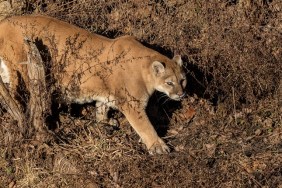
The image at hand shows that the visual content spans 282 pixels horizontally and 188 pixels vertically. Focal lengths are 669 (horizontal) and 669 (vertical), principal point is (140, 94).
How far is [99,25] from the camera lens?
437 inches

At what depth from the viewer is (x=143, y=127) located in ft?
30.7

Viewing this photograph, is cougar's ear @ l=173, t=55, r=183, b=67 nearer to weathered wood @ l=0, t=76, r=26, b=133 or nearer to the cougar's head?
the cougar's head

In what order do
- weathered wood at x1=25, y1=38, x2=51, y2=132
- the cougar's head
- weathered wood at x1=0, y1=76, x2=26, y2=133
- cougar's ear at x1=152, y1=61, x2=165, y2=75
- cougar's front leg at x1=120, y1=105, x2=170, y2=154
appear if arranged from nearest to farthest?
weathered wood at x1=25, y1=38, x2=51, y2=132
weathered wood at x1=0, y1=76, x2=26, y2=133
cougar's front leg at x1=120, y1=105, x2=170, y2=154
cougar's ear at x1=152, y1=61, x2=165, y2=75
the cougar's head

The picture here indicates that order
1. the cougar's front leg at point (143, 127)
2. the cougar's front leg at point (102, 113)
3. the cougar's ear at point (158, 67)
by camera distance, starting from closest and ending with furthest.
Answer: the cougar's front leg at point (143, 127) → the cougar's ear at point (158, 67) → the cougar's front leg at point (102, 113)

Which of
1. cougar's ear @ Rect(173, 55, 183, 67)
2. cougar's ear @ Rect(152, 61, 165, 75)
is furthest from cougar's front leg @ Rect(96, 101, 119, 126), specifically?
cougar's ear @ Rect(173, 55, 183, 67)

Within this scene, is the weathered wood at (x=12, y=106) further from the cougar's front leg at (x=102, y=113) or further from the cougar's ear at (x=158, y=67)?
the cougar's ear at (x=158, y=67)

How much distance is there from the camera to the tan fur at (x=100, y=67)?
9.31 metres

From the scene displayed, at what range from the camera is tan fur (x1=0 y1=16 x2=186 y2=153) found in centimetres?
931

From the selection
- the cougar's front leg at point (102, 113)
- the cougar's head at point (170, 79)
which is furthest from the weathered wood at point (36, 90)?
the cougar's head at point (170, 79)

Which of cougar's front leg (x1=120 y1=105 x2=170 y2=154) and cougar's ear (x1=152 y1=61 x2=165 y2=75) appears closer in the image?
cougar's front leg (x1=120 y1=105 x2=170 y2=154)

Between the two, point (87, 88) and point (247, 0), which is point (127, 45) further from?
point (247, 0)

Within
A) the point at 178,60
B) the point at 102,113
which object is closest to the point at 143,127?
the point at 102,113

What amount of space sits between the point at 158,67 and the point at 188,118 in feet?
3.88

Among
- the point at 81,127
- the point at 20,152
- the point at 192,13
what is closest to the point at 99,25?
the point at 192,13
